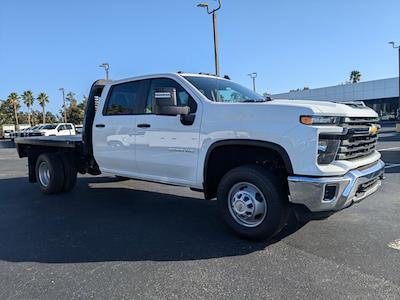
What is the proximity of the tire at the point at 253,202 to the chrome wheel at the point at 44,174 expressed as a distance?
14.2 feet

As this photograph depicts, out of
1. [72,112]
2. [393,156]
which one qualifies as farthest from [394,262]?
[72,112]

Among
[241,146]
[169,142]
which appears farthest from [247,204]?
[169,142]

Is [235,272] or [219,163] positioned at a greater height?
[219,163]

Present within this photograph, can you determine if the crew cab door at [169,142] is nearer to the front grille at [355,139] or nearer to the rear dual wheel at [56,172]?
the front grille at [355,139]

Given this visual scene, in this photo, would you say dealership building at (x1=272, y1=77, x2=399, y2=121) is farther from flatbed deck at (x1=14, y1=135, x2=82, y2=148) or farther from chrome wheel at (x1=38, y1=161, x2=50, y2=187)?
chrome wheel at (x1=38, y1=161, x2=50, y2=187)

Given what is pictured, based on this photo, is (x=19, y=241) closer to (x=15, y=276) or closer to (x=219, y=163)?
(x=15, y=276)

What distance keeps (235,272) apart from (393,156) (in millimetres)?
10836

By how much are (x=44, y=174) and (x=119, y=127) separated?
2.76m

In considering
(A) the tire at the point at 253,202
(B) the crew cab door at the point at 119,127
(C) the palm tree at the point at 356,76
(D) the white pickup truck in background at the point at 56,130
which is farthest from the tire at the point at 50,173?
(C) the palm tree at the point at 356,76

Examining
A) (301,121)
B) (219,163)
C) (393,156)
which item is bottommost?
(393,156)

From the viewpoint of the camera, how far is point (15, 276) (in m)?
3.71

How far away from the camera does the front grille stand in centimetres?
410

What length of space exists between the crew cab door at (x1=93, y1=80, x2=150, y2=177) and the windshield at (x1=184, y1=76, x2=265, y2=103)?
849 millimetres

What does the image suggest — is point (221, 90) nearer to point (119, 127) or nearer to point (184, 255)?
point (119, 127)
